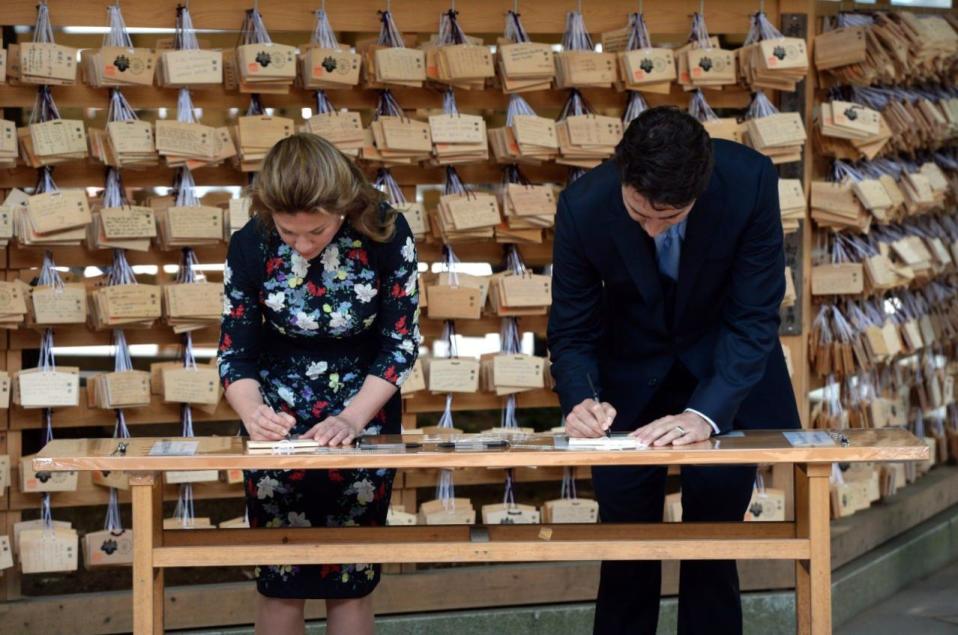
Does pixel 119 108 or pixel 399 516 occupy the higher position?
pixel 119 108

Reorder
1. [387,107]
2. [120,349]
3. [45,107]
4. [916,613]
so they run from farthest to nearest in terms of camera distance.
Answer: [916,613] < [387,107] < [120,349] < [45,107]

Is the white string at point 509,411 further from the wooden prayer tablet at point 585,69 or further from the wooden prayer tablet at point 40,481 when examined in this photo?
the wooden prayer tablet at point 40,481

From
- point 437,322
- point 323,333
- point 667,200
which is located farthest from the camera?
point 437,322

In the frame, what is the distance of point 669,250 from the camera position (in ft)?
12.7

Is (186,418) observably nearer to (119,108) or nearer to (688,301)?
(119,108)

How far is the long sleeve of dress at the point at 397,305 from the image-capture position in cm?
382

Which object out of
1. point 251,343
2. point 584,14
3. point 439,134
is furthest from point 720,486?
point 584,14

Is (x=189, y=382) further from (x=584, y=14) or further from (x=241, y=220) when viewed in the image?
(x=584, y=14)

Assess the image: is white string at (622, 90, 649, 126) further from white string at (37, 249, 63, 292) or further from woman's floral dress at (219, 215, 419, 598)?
white string at (37, 249, 63, 292)

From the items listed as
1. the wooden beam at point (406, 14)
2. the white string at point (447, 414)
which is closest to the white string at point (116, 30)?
the wooden beam at point (406, 14)

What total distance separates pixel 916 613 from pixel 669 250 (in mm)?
2508

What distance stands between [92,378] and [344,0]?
4.89ft

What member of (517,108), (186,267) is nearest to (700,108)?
(517,108)

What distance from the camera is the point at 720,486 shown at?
4004 mm
